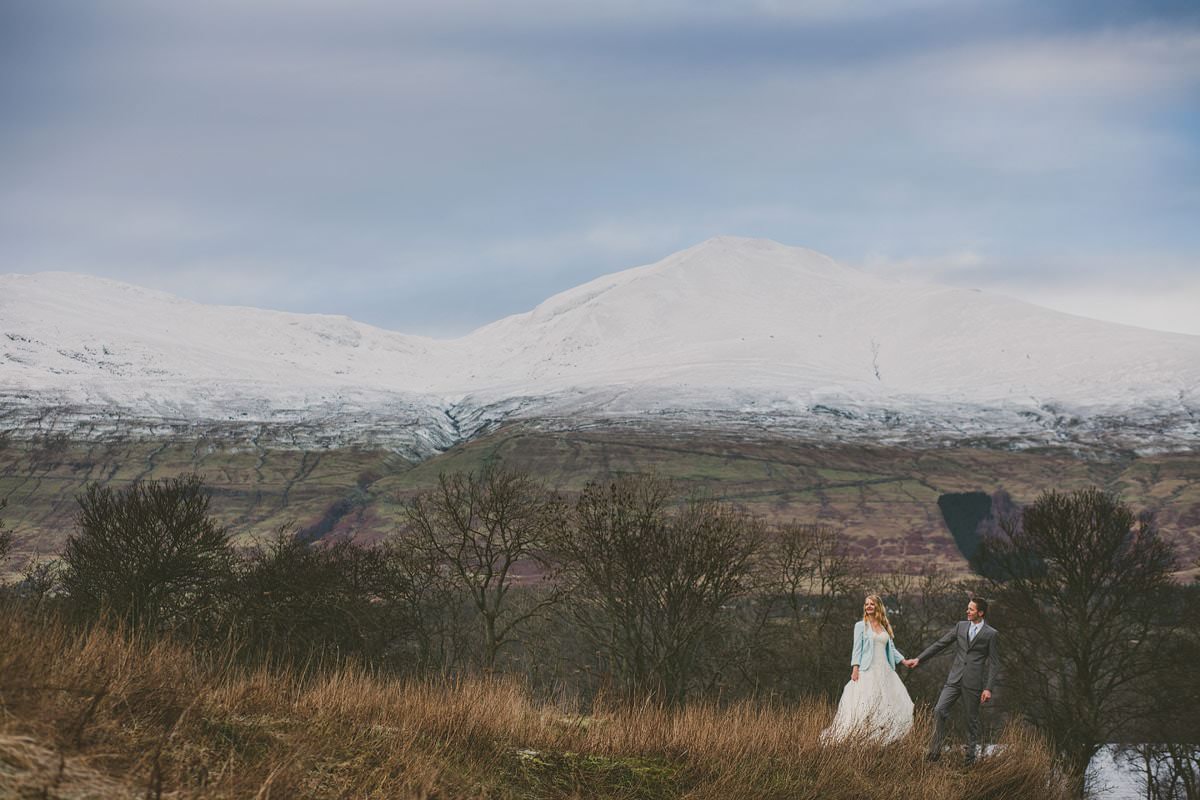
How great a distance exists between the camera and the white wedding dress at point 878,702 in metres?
14.5

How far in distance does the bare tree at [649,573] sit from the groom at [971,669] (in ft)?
99.2

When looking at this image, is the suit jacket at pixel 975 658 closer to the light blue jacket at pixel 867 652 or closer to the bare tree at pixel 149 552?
the light blue jacket at pixel 867 652

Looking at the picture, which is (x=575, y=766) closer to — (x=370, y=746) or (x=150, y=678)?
(x=370, y=746)

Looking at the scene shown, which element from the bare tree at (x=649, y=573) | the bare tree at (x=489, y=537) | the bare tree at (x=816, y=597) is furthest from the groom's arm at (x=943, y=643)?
the bare tree at (x=816, y=597)

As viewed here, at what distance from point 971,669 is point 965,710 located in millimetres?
661

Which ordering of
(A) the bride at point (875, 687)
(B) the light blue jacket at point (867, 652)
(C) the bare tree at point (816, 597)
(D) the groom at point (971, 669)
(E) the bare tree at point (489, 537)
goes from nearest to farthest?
(D) the groom at point (971, 669) → (A) the bride at point (875, 687) → (B) the light blue jacket at point (867, 652) → (E) the bare tree at point (489, 537) → (C) the bare tree at point (816, 597)

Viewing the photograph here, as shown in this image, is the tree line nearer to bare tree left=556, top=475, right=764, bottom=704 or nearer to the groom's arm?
bare tree left=556, top=475, right=764, bottom=704

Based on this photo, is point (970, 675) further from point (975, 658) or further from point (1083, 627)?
point (1083, 627)

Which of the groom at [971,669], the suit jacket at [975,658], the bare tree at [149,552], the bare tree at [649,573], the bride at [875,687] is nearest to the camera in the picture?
the groom at [971,669]

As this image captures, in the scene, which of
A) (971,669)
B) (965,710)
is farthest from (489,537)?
(965,710)

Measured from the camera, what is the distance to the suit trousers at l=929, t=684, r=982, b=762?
552 inches

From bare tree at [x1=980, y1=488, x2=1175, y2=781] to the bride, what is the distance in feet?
112

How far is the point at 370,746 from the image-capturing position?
903 cm

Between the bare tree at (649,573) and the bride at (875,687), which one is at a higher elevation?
the bride at (875,687)
